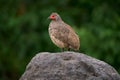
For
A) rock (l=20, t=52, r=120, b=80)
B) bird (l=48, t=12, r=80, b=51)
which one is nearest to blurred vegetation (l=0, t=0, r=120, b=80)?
bird (l=48, t=12, r=80, b=51)

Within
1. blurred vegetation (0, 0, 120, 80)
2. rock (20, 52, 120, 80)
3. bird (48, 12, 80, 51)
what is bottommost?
blurred vegetation (0, 0, 120, 80)

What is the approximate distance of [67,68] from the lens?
1537cm

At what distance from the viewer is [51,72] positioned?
15391 mm

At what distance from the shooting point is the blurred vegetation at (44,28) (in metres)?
29.2

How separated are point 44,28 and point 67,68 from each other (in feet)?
49.8

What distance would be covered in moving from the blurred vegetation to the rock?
42.8 feet

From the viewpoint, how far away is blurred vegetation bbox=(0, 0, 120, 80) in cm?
2916

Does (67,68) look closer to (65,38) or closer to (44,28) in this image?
(65,38)

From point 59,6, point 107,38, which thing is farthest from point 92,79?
point 59,6

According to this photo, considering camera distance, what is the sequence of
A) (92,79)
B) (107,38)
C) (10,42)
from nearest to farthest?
1. (92,79)
2. (107,38)
3. (10,42)

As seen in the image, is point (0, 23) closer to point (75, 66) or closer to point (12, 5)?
point (12, 5)

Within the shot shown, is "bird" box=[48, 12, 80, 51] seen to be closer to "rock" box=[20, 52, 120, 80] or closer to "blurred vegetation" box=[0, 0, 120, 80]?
"rock" box=[20, 52, 120, 80]

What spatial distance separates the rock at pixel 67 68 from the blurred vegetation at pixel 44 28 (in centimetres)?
1304

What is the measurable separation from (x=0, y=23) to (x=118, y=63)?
448cm
